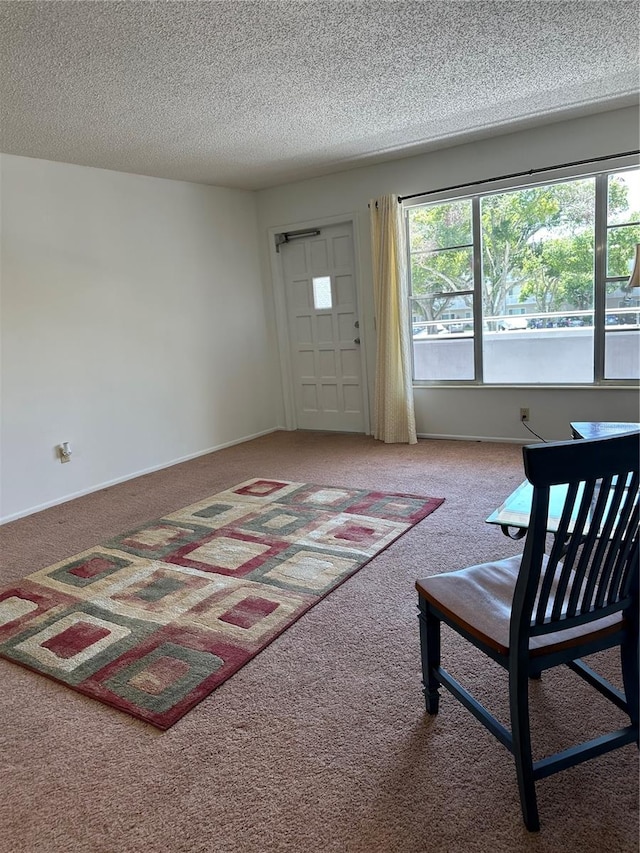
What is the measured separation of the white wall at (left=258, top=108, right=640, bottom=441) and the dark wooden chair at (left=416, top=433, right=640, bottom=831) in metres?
3.24

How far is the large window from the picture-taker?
13.7 feet

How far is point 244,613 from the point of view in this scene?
7.83 feet

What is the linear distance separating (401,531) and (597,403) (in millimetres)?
2225

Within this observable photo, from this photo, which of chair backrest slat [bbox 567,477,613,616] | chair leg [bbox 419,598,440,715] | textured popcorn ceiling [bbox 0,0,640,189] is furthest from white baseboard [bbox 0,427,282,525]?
chair backrest slat [bbox 567,477,613,616]

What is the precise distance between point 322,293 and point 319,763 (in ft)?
15.0

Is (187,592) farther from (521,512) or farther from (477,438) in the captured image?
(477,438)

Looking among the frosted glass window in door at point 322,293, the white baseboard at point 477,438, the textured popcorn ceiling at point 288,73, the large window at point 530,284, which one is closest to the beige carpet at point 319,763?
the textured popcorn ceiling at point 288,73

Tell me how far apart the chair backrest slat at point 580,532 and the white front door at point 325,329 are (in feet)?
13.7

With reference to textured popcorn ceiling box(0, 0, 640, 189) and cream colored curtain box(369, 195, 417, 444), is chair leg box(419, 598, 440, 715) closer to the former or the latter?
textured popcorn ceiling box(0, 0, 640, 189)

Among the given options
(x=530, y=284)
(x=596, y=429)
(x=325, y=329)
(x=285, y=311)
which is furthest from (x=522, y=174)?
(x=285, y=311)

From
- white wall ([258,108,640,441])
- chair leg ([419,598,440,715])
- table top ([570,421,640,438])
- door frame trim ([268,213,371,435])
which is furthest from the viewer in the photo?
door frame trim ([268,213,371,435])

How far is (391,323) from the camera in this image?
16.2 feet

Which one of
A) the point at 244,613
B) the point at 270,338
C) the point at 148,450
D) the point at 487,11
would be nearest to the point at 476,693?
the point at 244,613

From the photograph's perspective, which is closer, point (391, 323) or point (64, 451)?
point (64, 451)
